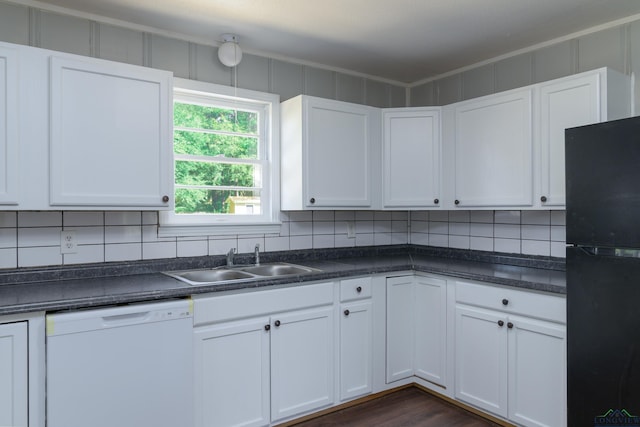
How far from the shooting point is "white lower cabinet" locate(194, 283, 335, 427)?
82.3 inches

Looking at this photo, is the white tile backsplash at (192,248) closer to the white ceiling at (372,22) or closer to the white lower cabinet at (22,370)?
the white lower cabinet at (22,370)

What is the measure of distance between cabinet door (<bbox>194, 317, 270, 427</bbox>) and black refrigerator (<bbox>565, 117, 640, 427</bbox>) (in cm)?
147

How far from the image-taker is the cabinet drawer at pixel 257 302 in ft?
6.80

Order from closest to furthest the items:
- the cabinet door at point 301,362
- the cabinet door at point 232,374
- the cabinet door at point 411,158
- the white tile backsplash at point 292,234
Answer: the cabinet door at point 232,374 < the white tile backsplash at point 292,234 < the cabinet door at point 301,362 < the cabinet door at point 411,158

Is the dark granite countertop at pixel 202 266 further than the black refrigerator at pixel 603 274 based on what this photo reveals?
Yes

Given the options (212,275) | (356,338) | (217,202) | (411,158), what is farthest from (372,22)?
(356,338)

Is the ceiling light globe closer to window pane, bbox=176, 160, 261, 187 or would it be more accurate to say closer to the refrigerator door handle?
window pane, bbox=176, 160, 261, 187

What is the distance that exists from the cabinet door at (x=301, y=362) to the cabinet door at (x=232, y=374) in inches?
2.5

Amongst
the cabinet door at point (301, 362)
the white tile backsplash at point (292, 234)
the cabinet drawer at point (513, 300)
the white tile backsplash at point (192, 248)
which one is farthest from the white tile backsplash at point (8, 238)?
the cabinet drawer at point (513, 300)

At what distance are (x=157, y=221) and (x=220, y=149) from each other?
641mm

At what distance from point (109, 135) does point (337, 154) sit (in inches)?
56.2

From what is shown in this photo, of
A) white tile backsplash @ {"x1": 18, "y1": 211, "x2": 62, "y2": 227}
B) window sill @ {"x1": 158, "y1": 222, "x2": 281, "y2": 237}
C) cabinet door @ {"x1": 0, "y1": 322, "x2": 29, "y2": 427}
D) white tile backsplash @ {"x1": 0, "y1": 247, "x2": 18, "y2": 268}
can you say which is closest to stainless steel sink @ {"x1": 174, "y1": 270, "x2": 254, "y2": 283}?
window sill @ {"x1": 158, "y1": 222, "x2": 281, "y2": 237}

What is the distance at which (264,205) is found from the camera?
2.99m

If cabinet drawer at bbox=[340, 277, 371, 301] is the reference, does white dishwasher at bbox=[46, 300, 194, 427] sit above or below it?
below
